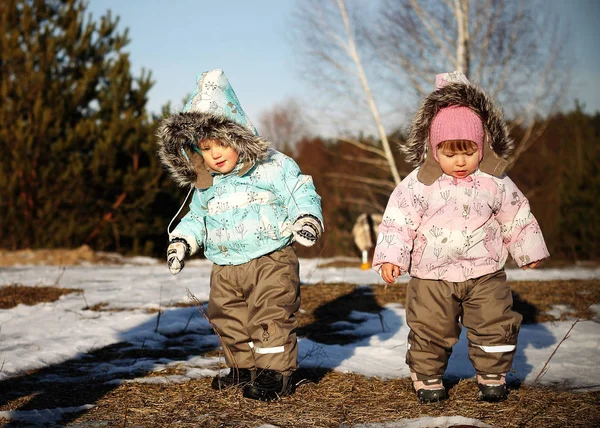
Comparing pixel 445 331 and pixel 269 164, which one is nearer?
pixel 445 331

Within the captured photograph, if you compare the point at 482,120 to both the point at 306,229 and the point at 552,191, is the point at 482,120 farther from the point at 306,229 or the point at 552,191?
the point at 552,191

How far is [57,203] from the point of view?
10234mm

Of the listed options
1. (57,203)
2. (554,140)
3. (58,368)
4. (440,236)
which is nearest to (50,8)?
(57,203)

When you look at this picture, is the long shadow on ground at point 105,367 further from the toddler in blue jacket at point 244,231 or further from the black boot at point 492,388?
the black boot at point 492,388

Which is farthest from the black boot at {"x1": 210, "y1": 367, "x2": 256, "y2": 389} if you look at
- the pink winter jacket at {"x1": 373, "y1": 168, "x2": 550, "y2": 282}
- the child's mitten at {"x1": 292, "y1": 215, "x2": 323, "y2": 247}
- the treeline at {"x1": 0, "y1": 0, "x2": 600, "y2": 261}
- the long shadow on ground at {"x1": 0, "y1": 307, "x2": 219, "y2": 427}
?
the treeline at {"x1": 0, "y1": 0, "x2": 600, "y2": 261}

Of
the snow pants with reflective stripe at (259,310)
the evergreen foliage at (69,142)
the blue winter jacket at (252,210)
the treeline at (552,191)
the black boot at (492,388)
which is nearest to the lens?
the black boot at (492,388)

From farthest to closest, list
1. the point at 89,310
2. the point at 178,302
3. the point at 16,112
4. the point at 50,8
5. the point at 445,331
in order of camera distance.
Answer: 1. the point at 50,8
2. the point at 16,112
3. the point at 178,302
4. the point at 89,310
5. the point at 445,331

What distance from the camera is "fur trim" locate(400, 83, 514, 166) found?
3.23 meters

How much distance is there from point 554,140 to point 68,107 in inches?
745

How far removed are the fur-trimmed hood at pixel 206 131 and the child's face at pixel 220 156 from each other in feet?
0.10

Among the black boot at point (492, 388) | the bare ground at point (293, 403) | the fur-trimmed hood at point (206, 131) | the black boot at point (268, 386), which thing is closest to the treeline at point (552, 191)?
the fur-trimmed hood at point (206, 131)

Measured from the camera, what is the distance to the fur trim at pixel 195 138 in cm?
341

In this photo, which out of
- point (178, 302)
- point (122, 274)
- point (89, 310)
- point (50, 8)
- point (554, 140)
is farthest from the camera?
point (554, 140)

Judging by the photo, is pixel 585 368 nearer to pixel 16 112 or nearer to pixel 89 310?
pixel 89 310
